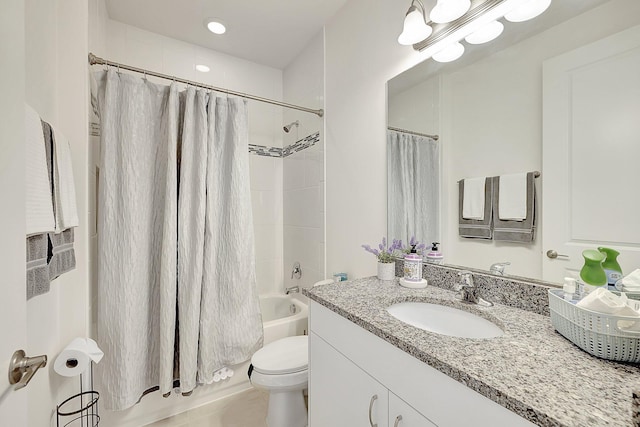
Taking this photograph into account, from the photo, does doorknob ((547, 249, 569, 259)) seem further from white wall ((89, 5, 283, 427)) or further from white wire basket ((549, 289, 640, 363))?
white wall ((89, 5, 283, 427))

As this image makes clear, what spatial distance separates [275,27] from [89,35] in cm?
117

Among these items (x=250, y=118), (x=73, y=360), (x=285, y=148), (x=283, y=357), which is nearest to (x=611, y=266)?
(x=283, y=357)

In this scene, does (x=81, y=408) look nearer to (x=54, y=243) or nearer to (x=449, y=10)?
(x=54, y=243)

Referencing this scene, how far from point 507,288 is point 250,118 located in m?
2.29

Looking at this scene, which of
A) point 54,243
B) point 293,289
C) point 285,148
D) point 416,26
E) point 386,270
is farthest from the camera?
point 285,148

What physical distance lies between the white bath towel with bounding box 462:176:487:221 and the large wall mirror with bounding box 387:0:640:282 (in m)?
0.03

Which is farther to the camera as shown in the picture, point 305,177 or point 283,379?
point 305,177

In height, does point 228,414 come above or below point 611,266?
below

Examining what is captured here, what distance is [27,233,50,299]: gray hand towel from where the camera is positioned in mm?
748

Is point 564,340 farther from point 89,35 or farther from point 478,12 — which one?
point 89,35

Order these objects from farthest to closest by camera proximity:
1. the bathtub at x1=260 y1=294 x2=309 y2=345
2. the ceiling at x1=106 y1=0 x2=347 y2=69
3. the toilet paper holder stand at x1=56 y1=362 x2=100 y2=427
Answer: the bathtub at x1=260 y1=294 x2=309 y2=345 < the ceiling at x1=106 y1=0 x2=347 y2=69 < the toilet paper holder stand at x1=56 y1=362 x2=100 y2=427

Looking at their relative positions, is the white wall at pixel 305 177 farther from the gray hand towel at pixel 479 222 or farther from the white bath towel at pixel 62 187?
the white bath towel at pixel 62 187

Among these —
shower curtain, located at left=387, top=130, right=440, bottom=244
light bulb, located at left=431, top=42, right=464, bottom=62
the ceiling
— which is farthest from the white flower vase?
the ceiling

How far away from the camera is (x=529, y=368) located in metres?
0.60
